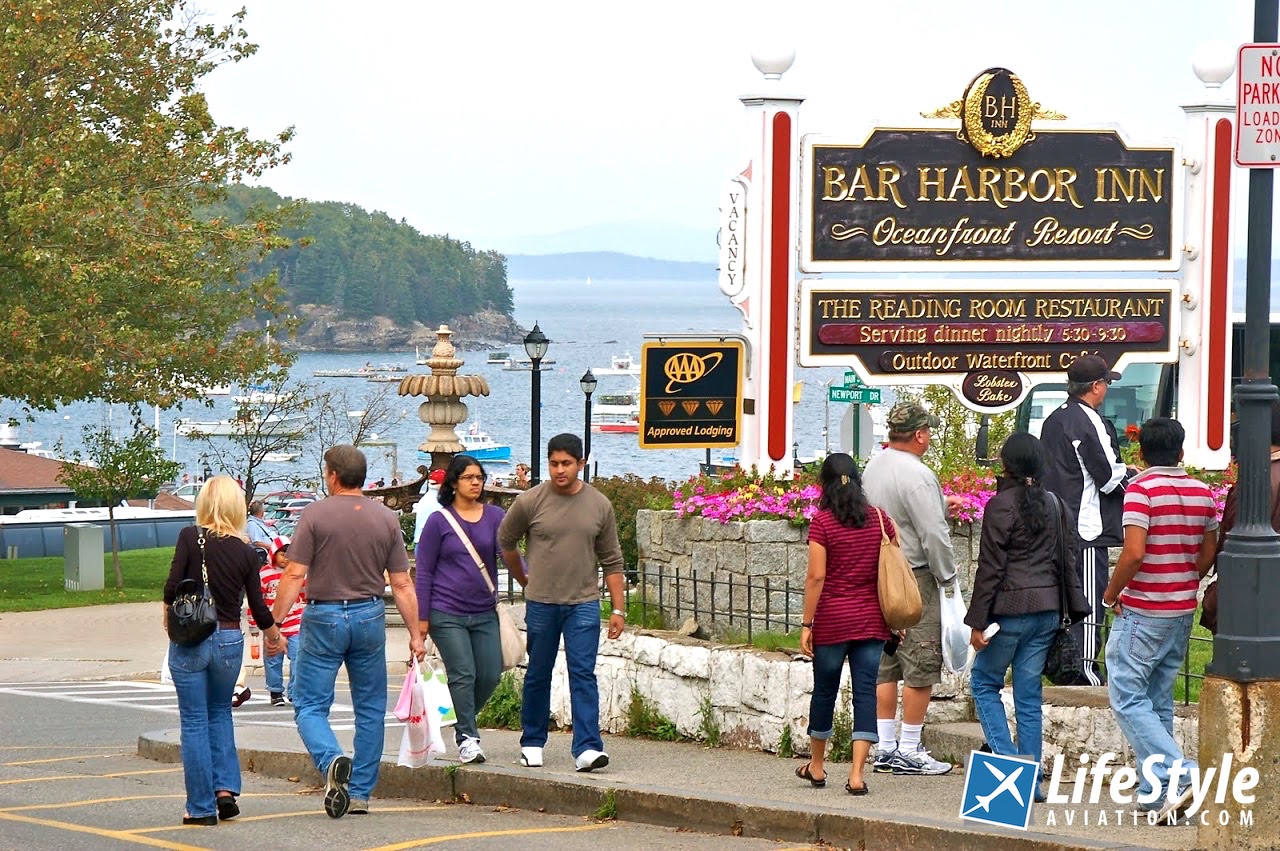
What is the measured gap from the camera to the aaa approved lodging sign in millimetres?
13219

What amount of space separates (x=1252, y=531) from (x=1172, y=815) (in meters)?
1.39

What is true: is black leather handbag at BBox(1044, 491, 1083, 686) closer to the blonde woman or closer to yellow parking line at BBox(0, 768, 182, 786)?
the blonde woman

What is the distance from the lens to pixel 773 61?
13.2 metres

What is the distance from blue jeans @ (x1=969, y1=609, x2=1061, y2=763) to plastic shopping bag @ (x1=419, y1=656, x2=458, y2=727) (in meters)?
3.01

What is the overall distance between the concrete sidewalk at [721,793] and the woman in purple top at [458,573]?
51 cm

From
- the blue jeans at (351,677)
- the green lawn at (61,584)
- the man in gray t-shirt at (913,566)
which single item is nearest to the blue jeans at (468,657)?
the blue jeans at (351,677)

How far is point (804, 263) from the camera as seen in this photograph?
13.5 metres

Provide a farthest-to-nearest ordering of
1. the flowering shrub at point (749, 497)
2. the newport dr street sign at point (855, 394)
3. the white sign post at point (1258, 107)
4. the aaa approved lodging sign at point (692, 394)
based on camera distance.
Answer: the newport dr street sign at point (855, 394) < the aaa approved lodging sign at point (692, 394) < the flowering shrub at point (749, 497) < the white sign post at point (1258, 107)

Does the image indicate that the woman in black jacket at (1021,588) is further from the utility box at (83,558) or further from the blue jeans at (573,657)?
the utility box at (83,558)

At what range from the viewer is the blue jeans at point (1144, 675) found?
8172 millimetres

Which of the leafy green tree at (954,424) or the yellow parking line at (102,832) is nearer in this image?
the yellow parking line at (102,832)

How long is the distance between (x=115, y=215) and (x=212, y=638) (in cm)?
2126

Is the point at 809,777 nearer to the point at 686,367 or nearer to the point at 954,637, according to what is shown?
the point at 954,637

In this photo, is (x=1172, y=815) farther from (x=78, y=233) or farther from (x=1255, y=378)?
(x=78, y=233)
